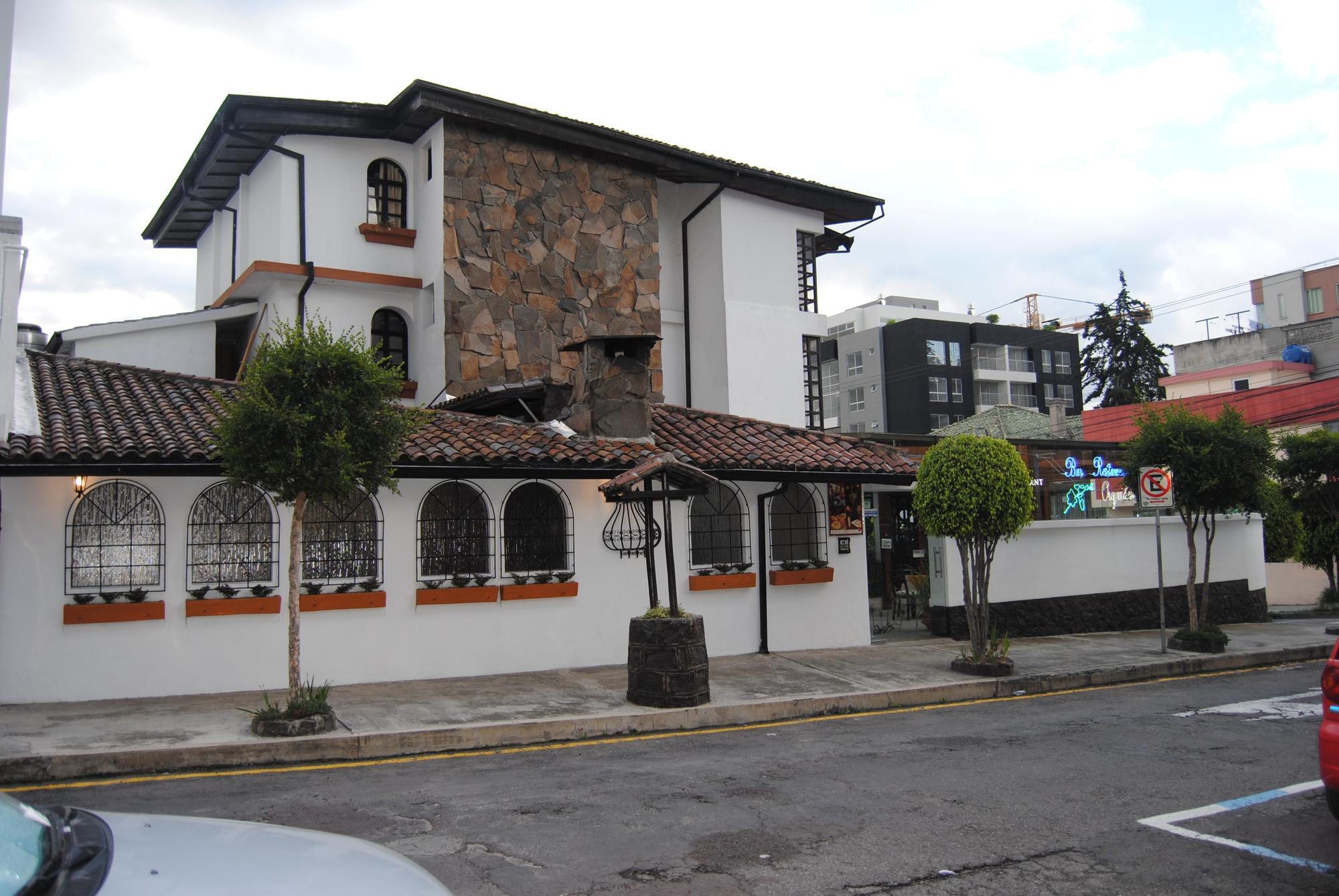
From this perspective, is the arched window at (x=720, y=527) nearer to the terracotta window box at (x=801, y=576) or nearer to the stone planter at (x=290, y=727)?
the terracotta window box at (x=801, y=576)

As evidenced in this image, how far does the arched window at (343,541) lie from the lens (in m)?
Answer: 12.4

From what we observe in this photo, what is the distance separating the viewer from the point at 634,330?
65.1 feet

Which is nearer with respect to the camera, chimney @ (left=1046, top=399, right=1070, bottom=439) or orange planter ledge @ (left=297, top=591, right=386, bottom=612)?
orange planter ledge @ (left=297, top=591, right=386, bottom=612)

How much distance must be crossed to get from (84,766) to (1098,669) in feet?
39.5

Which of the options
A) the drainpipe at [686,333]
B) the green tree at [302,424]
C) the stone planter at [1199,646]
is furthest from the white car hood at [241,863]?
the drainpipe at [686,333]

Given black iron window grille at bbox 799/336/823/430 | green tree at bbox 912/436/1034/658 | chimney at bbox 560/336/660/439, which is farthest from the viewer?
black iron window grille at bbox 799/336/823/430

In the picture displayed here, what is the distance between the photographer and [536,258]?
18438mm

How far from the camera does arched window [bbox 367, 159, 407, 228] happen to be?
60.4 ft

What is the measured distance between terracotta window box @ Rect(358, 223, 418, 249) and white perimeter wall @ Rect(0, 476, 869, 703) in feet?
23.1

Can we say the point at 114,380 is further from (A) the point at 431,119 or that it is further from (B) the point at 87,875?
(B) the point at 87,875

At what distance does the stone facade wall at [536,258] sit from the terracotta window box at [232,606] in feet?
18.9

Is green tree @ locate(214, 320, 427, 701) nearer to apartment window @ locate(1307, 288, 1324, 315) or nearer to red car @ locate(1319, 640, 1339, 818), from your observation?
red car @ locate(1319, 640, 1339, 818)

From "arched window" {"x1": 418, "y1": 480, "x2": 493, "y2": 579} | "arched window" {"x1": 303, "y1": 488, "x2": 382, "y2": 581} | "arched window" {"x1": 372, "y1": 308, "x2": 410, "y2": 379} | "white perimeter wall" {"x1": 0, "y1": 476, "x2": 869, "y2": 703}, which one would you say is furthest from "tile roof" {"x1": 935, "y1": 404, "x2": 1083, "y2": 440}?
"arched window" {"x1": 303, "y1": 488, "x2": 382, "y2": 581}

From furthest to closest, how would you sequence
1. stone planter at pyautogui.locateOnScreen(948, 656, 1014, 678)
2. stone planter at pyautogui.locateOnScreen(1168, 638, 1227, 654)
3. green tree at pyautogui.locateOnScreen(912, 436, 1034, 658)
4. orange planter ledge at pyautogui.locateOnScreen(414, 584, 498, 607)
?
stone planter at pyautogui.locateOnScreen(1168, 638, 1227, 654) < stone planter at pyautogui.locateOnScreen(948, 656, 1014, 678) < green tree at pyautogui.locateOnScreen(912, 436, 1034, 658) < orange planter ledge at pyautogui.locateOnScreen(414, 584, 498, 607)
